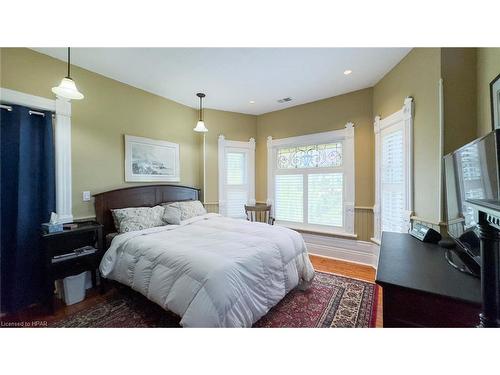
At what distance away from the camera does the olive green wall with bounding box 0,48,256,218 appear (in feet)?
6.41

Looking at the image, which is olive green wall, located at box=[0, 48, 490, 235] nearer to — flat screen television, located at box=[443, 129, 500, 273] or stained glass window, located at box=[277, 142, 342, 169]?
stained glass window, located at box=[277, 142, 342, 169]

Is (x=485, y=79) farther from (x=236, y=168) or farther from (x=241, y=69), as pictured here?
(x=236, y=168)

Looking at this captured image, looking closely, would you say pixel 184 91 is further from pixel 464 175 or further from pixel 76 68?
pixel 464 175

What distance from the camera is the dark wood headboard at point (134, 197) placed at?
2.44 m

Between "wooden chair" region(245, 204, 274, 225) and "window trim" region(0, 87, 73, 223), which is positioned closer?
"window trim" region(0, 87, 73, 223)

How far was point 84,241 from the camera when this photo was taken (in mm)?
2131

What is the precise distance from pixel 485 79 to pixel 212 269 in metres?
2.61

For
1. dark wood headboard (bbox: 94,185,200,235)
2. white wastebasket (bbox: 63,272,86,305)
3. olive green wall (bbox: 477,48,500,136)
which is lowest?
white wastebasket (bbox: 63,272,86,305)

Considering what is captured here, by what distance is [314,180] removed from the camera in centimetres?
355

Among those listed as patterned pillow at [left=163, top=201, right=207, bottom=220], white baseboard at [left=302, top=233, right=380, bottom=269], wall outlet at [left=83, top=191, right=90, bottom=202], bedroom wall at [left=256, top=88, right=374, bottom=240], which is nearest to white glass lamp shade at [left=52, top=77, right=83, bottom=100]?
wall outlet at [left=83, top=191, right=90, bottom=202]

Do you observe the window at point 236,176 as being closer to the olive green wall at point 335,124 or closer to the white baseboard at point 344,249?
the olive green wall at point 335,124

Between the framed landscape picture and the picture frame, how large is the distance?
3.66m

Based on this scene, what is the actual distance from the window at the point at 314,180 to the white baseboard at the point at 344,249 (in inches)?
7.0
